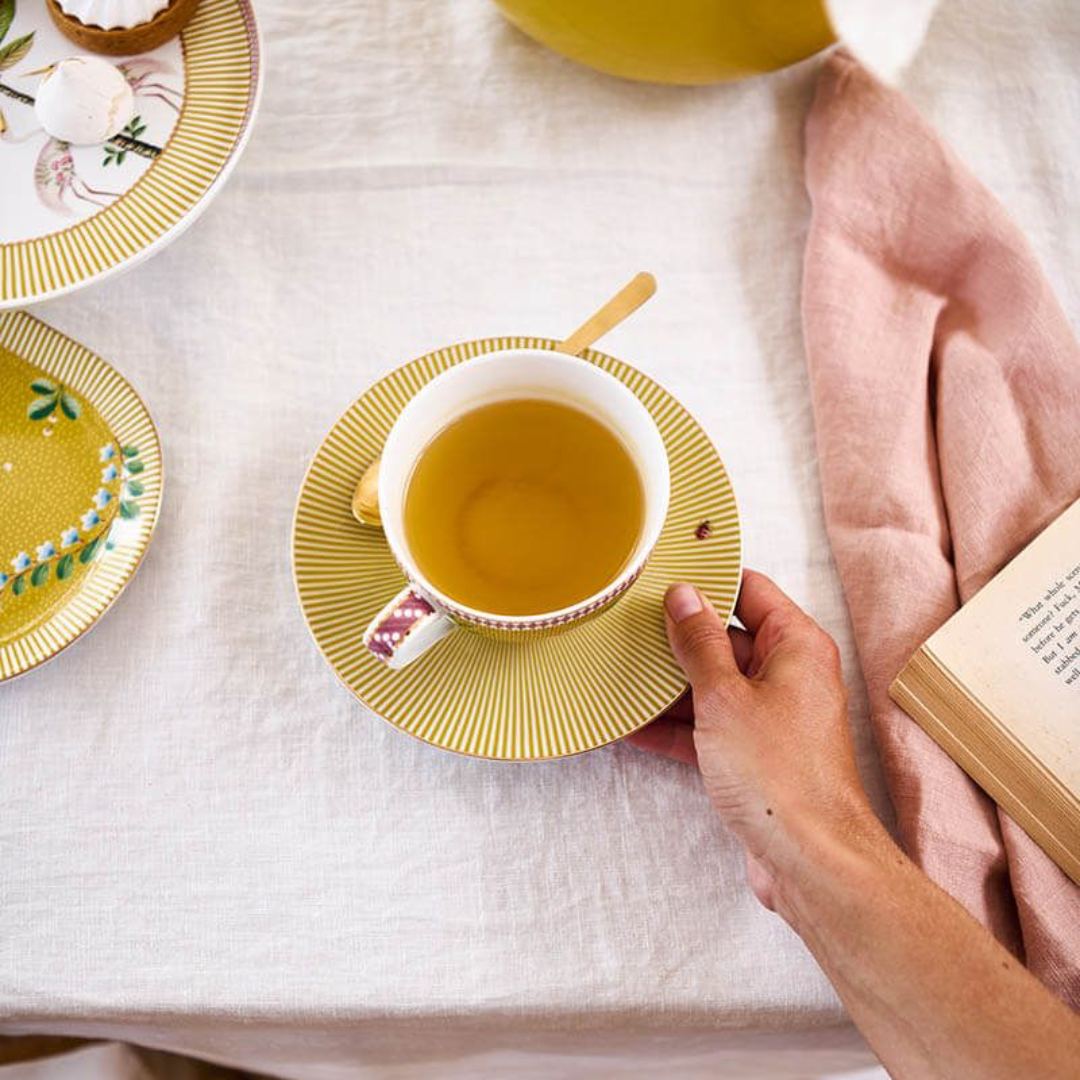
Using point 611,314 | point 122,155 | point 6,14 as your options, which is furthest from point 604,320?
point 6,14

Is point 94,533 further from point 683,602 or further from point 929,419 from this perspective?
point 929,419

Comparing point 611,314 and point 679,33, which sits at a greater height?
point 679,33

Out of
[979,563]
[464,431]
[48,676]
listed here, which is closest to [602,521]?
[464,431]

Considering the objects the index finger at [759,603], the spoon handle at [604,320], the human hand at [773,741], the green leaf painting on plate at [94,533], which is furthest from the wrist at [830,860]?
the green leaf painting on plate at [94,533]

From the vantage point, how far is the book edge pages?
1.84 ft

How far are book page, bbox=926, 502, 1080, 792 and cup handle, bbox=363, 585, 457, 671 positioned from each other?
0.27 metres

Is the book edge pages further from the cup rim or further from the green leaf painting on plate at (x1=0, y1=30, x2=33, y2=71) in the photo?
the green leaf painting on plate at (x1=0, y1=30, x2=33, y2=71)

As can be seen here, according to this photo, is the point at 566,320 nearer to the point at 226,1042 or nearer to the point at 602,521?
the point at 602,521

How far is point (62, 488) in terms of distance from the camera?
2.06 feet

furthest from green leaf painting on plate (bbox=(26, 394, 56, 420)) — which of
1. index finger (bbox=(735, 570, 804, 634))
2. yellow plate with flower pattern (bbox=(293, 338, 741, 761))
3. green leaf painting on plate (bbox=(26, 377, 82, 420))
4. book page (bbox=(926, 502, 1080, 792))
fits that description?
book page (bbox=(926, 502, 1080, 792))

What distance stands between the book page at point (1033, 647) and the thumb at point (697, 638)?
0.12m

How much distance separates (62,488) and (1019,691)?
1.76 feet

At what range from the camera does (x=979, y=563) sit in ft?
2.04

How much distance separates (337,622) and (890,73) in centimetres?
51
